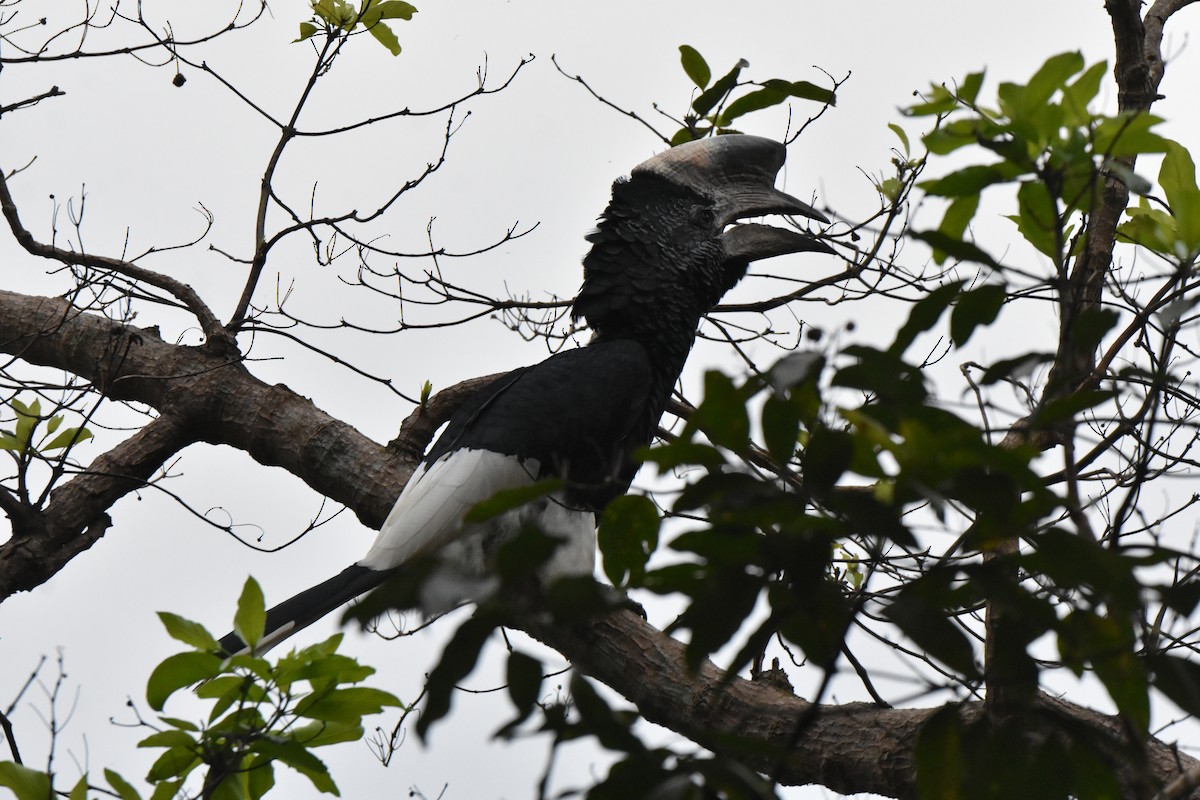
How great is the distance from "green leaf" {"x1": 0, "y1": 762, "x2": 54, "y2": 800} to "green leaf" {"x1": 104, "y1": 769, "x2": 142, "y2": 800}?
0.08 meters

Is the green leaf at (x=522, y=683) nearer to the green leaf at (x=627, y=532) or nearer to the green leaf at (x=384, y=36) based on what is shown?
the green leaf at (x=627, y=532)

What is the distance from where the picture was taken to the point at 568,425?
9.02ft

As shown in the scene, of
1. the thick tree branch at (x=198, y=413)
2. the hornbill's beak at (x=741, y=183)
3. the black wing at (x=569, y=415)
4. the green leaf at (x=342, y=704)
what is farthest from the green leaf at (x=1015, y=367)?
the hornbill's beak at (x=741, y=183)

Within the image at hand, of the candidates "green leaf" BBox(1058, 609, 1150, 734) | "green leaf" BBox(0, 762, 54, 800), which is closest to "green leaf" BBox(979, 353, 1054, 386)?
"green leaf" BBox(1058, 609, 1150, 734)

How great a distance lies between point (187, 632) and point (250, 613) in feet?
0.39

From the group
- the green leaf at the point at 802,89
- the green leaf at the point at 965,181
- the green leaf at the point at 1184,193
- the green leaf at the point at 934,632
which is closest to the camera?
the green leaf at the point at 934,632

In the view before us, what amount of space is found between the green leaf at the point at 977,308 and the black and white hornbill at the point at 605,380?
3.80 ft

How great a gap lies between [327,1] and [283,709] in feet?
6.05

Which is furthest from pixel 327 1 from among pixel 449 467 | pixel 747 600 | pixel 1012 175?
pixel 747 600

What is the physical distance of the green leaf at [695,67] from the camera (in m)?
2.63

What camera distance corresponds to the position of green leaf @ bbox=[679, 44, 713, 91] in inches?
104

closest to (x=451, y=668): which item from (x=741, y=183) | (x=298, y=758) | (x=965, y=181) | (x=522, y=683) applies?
(x=522, y=683)

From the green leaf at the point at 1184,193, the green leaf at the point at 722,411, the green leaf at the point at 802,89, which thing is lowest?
the green leaf at the point at 722,411

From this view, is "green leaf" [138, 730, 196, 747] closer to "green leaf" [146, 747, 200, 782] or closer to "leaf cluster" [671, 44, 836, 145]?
"green leaf" [146, 747, 200, 782]
